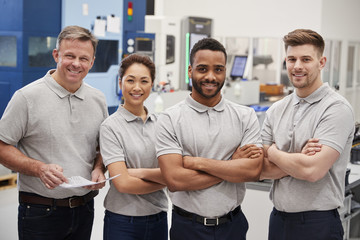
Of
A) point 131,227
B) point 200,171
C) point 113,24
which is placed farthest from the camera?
point 113,24

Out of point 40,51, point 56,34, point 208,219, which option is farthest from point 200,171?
point 56,34

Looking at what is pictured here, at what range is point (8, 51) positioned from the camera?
4.72m

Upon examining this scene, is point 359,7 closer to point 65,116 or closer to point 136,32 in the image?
point 136,32

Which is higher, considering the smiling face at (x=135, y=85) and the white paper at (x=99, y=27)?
the white paper at (x=99, y=27)

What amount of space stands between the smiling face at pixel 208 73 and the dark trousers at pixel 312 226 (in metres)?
0.66

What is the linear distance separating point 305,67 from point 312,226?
69 centimetres

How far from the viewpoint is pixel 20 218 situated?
2119 millimetres

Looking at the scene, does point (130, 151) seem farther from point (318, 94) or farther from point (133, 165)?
point (318, 94)

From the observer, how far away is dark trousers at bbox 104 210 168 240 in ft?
6.61

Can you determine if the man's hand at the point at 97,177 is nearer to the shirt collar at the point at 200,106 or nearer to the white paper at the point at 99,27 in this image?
the shirt collar at the point at 200,106

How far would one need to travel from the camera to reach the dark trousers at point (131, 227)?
2016mm

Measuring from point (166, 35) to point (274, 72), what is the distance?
173 inches

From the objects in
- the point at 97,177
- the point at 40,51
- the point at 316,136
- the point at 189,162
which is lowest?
the point at 97,177

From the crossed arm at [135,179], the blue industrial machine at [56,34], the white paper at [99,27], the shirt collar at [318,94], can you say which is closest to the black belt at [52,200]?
the crossed arm at [135,179]
